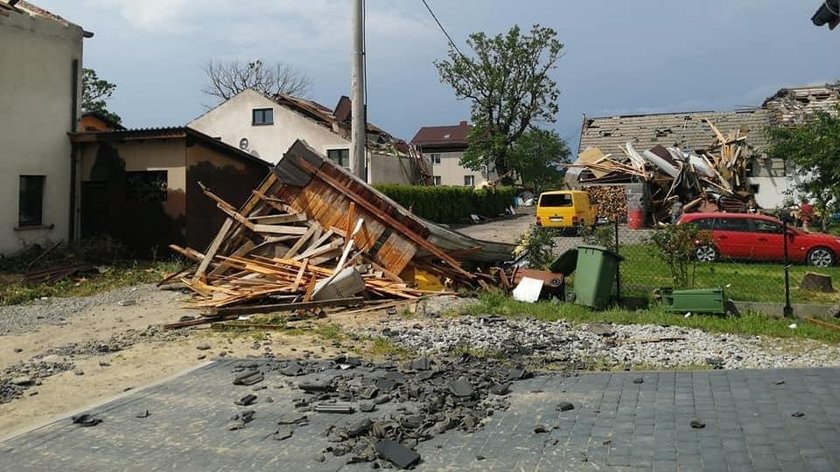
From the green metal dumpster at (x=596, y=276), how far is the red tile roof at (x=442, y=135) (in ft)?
225

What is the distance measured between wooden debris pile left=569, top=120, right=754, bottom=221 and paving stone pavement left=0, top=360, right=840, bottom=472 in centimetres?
2713

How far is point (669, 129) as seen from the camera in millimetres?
45312

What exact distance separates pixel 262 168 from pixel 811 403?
17849 mm

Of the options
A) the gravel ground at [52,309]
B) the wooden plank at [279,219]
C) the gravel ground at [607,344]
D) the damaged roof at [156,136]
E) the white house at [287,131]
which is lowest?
the gravel ground at [52,309]

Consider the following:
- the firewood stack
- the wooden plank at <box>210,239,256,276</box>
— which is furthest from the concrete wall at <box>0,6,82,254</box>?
the firewood stack

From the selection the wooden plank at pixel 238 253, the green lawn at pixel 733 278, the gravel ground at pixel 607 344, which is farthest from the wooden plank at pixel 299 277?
the green lawn at pixel 733 278

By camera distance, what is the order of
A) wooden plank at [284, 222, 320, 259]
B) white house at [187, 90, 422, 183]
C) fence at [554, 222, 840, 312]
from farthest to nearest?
white house at [187, 90, 422, 183], wooden plank at [284, 222, 320, 259], fence at [554, 222, 840, 312]

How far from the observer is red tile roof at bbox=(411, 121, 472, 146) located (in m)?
82.2

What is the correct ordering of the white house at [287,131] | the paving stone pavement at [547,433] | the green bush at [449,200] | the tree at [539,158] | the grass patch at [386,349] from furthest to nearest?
the tree at [539,158], the white house at [287,131], the green bush at [449,200], the grass patch at [386,349], the paving stone pavement at [547,433]

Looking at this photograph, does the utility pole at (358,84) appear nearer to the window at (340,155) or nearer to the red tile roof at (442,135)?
the window at (340,155)

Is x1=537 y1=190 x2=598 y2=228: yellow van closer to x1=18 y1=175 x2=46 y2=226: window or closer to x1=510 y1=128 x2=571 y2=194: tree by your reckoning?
x1=18 y1=175 x2=46 y2=226: window

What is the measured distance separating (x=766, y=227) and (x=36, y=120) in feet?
69.2

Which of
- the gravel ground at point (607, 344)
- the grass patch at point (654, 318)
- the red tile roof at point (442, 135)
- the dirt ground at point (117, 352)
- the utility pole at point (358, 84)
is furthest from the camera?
the red tile roof at point (442, 135)

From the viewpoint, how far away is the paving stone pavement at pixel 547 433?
498cm
